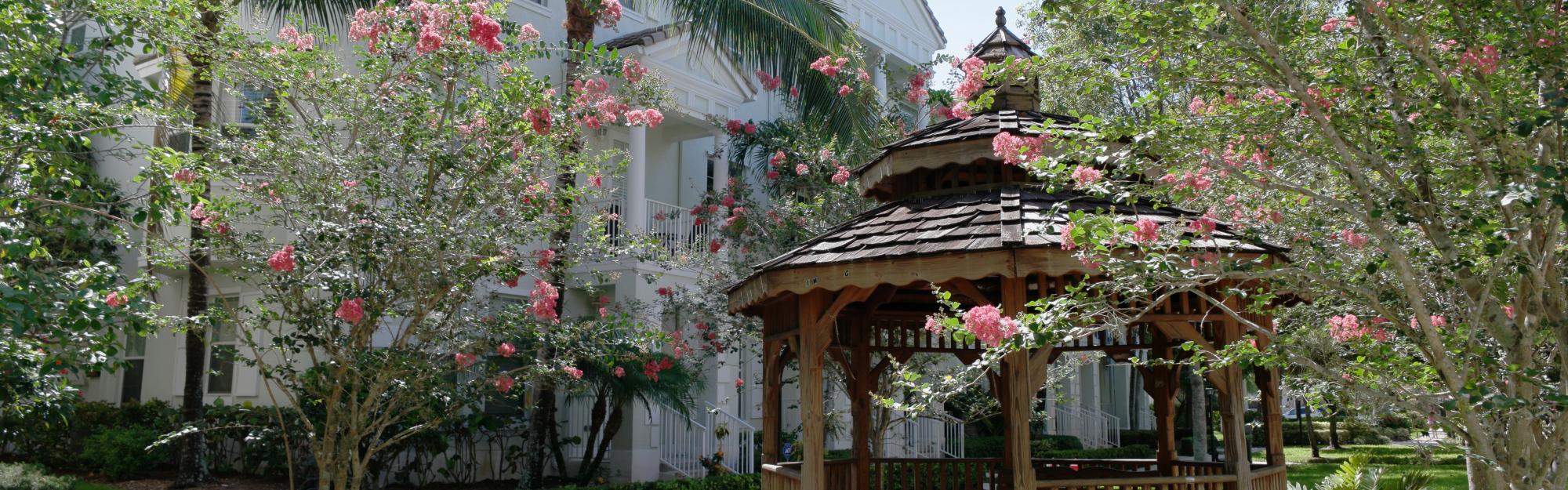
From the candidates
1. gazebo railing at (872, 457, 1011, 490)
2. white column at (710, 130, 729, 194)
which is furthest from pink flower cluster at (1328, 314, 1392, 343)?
white column at (710, 130, 729, 194)

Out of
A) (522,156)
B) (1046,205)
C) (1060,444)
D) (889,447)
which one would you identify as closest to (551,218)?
(522,156)

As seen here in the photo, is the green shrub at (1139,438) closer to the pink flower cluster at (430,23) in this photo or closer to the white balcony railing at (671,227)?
the white balcony railing at (671,227)

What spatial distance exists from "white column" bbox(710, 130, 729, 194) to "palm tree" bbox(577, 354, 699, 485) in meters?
4.65

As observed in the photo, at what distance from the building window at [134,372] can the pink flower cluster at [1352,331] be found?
685 inches

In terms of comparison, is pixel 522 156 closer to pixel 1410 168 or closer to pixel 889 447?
pixel 1410 168

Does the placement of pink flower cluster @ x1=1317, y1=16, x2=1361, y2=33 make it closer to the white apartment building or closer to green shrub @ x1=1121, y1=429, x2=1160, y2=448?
the white apartment building

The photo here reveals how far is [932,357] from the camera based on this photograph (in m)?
14.6

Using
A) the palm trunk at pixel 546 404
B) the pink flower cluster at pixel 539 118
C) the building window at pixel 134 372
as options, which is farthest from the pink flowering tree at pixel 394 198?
the building window at pixel 134 372

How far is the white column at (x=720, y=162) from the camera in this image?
62.2ft

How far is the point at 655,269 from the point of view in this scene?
1648cm

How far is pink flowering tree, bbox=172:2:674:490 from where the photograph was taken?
825 cm

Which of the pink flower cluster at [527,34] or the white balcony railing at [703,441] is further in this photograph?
the white balcony railing at [703,441]

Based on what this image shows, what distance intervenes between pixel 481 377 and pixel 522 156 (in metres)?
1.98

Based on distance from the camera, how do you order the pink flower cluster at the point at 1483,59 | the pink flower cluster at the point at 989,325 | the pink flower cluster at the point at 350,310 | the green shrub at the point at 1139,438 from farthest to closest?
the green shrub at the point at 1139,438 → the pink flower cluster at the point at 350,310 → the pink flower cluster at the point at 989,325 → the pink flower cluster at the point at 1483,59
